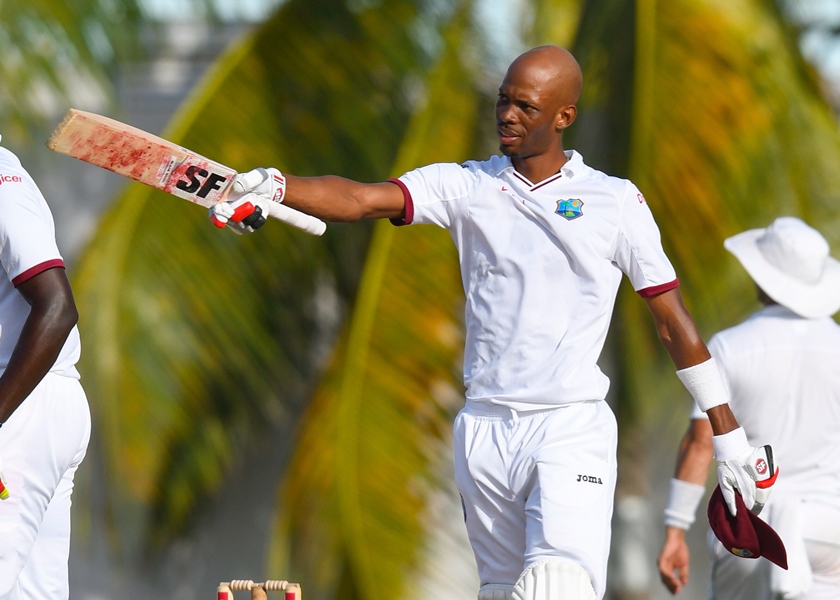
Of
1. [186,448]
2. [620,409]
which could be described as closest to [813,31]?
[620,409]

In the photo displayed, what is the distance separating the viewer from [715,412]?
14.4 ft

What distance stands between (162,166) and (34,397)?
0.76 metres

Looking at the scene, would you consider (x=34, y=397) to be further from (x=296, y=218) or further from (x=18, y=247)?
(x=296, y=218)

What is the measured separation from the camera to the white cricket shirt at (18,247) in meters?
3.79

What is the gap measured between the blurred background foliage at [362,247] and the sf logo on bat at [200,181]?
170 inches

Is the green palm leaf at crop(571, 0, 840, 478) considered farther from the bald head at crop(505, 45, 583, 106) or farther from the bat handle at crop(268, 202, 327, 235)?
the bat handle at crop(268, 202, 327, 235)

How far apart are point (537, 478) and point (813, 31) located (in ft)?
19.4

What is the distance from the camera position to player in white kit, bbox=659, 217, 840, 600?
17.8ft

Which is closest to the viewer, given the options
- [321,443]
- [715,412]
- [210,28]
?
[715,412]

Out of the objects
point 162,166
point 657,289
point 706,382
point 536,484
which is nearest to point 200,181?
point 162,166

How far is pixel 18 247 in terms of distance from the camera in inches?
149

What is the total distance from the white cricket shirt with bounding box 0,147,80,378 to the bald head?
1427 millimetres

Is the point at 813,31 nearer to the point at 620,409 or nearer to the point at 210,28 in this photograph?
the point at 620,409

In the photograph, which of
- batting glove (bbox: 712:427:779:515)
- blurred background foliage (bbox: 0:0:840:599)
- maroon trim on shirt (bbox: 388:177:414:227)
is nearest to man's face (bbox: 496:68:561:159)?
maroon trim on shirt (bbox: 388:177:414:227)
